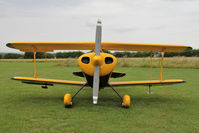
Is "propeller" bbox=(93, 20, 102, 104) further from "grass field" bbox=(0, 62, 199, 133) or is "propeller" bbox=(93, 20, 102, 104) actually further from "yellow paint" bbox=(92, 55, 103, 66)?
"grass field" bbox=(0, 62, 199, 133)

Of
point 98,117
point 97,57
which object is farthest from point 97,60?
point 98,117

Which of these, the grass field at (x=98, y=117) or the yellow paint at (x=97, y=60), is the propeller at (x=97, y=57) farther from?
the grass field at (x=98, y=117)

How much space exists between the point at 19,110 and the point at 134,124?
3.06 metres

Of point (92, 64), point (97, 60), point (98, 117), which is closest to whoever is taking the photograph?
point (98, 117)

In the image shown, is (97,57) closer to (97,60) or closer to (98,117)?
(97,60)

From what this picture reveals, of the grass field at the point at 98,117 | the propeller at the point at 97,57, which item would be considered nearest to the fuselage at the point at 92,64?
the propeller at the point at 97,57

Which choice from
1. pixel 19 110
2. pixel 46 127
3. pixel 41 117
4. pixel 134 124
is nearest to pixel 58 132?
pixel 46 127

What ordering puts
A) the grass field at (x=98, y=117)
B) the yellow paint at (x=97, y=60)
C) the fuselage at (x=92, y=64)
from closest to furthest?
the grass field at (x=98, y=117), the yellow paint at (x=97, y=60), the fuselage at (x=92, y=64)

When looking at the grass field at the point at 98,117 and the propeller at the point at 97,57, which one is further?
the propeller at the point at 97,57

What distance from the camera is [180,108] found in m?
4.97

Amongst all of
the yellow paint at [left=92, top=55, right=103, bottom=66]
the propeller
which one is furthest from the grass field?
the yellow paint at [left=92, top=55, right=103, bottom=66]

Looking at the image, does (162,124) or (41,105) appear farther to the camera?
(41,105)

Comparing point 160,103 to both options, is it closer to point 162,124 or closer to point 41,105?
point 162,124

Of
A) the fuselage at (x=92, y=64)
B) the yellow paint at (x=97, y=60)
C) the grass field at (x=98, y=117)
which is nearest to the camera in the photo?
the grass field at (x=98, y=117)
